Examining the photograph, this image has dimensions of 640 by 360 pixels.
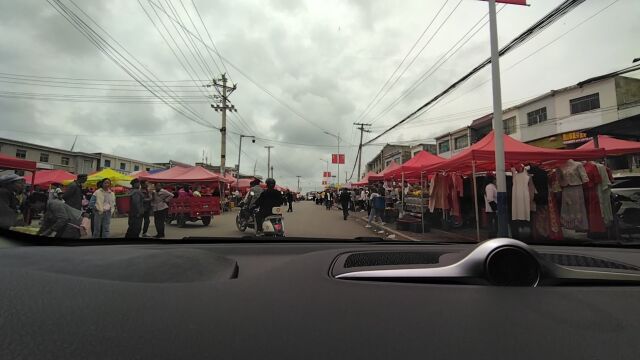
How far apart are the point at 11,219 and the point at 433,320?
14.3ft

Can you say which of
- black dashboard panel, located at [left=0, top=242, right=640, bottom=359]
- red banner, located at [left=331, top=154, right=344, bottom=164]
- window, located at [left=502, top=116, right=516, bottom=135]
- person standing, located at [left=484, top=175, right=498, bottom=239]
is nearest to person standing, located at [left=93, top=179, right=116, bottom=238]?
black dashboard panel, located at [left=0, top=242, right=640, bottom=359]

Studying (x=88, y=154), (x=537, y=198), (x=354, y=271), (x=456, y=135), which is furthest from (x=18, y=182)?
(x=456, y=135)

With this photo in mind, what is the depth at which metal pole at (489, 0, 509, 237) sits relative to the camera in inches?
293

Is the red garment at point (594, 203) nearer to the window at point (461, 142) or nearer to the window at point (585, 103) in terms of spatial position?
the window at point (585, 103)

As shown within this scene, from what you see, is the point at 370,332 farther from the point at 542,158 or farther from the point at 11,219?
the point at 542,158

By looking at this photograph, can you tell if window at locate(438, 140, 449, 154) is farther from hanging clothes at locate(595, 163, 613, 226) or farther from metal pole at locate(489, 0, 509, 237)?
hanging clothes at locate(595, 163, 613, 226)

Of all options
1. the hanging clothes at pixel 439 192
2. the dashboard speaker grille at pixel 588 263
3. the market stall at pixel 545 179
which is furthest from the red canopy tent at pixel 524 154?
the dashboard speaker grille at pixel 588 263

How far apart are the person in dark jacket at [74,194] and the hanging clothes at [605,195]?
11.5m

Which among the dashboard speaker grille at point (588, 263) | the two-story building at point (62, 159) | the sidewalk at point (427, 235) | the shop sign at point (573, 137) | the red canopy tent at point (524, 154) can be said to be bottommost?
the sidewalk at point (427, 235)

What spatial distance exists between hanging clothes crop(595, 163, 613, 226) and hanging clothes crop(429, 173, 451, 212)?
396 cm

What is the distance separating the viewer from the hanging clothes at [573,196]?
727cm

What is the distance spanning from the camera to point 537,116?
25984 millimetres

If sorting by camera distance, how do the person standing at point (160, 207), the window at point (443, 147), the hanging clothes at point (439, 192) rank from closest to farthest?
the person standing at point (160, 207), the hanging clothes at point (439, 192), the window at point (443, 147)

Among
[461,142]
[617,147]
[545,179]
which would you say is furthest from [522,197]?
[461,142]
